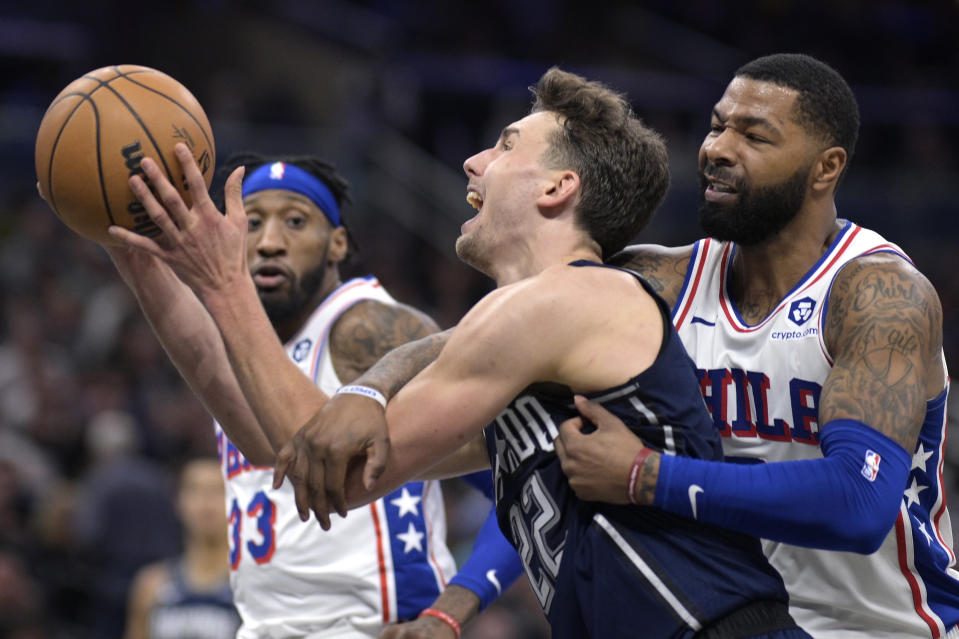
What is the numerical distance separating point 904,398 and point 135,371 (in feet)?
26.0

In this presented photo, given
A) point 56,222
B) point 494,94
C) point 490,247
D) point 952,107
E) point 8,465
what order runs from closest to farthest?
point 490,247
point 8,465
point 56,222
point 494,94
point 952,107

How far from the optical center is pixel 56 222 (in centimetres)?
1131

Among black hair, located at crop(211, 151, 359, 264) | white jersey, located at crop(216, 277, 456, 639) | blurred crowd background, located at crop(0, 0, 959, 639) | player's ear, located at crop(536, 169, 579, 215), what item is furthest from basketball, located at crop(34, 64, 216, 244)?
blurred crowd background, located at crop(0, 0, 959, 639)

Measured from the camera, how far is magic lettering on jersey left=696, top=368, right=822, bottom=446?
10.7 ft

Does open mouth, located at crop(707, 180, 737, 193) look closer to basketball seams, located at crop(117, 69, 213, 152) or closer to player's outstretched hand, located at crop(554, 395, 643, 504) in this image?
player's outstretched hand, located at crop(554, 395, 643, 504)

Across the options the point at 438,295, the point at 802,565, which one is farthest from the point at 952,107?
the point at 802,565

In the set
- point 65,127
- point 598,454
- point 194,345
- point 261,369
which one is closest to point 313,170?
point 194,345

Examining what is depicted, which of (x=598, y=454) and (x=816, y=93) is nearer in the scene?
(x=598, y=454)

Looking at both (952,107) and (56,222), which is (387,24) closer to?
(56,222)

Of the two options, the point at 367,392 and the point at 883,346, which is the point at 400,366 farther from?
the point at 883,346

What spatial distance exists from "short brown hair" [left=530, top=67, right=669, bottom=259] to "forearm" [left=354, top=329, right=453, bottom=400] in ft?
1.74

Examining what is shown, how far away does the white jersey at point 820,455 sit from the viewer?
3.29 meters

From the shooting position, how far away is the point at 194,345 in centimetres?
375

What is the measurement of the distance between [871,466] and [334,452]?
1243mm
